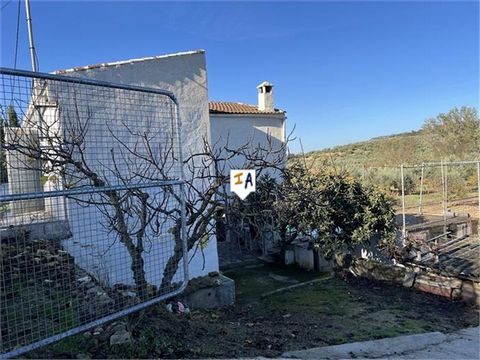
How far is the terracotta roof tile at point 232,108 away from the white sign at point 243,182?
10.6m

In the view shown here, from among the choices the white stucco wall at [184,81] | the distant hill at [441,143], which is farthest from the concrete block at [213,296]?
the distant hill at [441,143]

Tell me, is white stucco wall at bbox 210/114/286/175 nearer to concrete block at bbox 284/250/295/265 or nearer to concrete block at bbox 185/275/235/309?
concrete block at bbox 284/250/295/265

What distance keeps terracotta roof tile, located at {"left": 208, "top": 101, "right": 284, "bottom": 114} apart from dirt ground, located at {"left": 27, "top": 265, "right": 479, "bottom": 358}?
6852 millimetres

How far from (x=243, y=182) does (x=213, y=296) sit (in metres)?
4.46

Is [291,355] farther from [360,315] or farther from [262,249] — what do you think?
[262,249]

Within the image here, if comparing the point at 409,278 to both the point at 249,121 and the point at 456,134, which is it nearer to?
the point at 249,121

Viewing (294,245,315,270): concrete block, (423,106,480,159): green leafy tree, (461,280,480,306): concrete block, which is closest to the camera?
(461,280,480,306): concrete block

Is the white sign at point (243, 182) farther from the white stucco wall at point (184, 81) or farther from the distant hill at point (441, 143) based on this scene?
the distant hill at point (441, 143)

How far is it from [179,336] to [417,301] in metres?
4.97

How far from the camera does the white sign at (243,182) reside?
3.51 metres

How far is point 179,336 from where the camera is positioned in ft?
13.0

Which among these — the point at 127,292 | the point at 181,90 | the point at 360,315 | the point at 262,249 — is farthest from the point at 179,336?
the point at 262,249

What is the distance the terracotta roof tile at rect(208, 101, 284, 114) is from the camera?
1442cm


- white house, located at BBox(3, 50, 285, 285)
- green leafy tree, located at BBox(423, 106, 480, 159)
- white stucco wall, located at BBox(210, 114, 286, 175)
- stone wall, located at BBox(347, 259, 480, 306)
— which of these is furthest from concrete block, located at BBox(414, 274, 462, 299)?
green leafy tree, located at BBox(423, 106, 480, 159)
